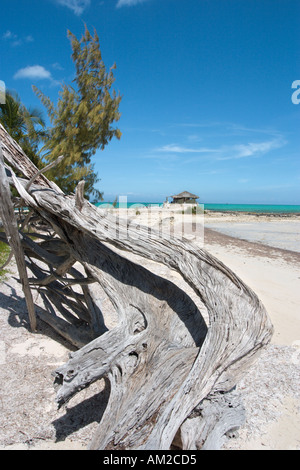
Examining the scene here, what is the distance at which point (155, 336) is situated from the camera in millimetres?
2557

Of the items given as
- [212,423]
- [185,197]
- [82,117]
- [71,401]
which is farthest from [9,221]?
[185,197]

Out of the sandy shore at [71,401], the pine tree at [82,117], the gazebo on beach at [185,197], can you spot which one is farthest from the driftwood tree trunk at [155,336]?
the gazebo on beach at [185,197]

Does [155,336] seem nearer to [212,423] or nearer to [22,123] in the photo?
[212,423]

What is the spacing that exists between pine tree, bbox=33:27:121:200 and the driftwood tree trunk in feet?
30.8

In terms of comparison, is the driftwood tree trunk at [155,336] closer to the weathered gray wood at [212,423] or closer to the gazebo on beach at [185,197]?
the weathered gray wood at [212,423]

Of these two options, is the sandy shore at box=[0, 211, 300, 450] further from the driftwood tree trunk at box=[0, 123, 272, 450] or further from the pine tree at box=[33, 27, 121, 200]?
the pine tree at box=[33, 27, 121, 200]

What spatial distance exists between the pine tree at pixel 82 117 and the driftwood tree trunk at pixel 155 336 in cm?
939

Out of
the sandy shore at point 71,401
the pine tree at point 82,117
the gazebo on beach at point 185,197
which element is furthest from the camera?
the gazebo on beach at point 185,197

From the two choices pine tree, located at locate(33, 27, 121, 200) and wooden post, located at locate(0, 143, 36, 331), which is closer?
wooden post, located at locate(0, 143, 36, 331)

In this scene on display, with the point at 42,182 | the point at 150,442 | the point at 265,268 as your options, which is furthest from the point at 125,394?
the point at 265,268

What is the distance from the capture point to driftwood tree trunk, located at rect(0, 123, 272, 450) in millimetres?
1950

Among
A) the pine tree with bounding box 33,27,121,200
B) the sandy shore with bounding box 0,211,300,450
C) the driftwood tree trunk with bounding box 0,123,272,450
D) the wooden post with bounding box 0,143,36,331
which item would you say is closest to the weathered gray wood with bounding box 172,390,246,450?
the driftwood tree trunk with bounding box 0,123,272,450

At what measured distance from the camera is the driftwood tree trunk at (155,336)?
6.40ft

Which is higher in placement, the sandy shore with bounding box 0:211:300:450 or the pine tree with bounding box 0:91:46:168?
the pine tree with bounding box 0:91:46:168
